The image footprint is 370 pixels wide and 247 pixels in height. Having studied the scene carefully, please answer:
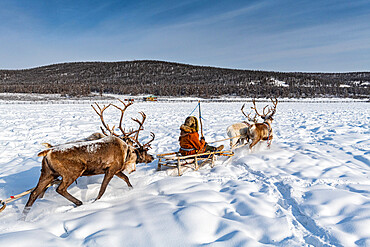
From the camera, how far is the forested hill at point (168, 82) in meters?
68.9

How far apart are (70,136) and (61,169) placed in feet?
25.4

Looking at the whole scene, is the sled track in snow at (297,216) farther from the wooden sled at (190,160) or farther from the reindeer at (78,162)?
the reindeer at (78,162)

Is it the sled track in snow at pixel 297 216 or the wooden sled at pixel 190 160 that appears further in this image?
the wooden sled at pixel 190 160

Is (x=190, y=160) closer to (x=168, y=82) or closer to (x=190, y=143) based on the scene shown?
(x=190, y=143)

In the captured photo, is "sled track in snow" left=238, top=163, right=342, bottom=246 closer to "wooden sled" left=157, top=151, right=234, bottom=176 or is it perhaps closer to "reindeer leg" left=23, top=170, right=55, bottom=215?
"wooden sled" left=157, top=151, right=234, bottom=176

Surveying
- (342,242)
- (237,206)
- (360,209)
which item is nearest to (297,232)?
(342,242)

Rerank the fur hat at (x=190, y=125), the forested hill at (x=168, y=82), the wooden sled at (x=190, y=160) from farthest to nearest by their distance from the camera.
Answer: the forested hill at (x=168, y=82) → the fur hat at (x=190, y=125) → the wooden sled at (x=190, y=160)

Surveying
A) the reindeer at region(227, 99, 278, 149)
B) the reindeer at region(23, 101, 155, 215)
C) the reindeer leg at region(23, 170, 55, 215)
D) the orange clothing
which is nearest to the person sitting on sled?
the orange clothing

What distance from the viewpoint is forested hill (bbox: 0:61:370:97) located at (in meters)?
68.9

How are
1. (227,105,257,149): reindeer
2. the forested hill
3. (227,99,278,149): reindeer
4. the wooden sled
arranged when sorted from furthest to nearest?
the forested hill < (227,105,257,149): reindeer < (227,99,278,149): reindeer < the wooden sled

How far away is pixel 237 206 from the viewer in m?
4.15

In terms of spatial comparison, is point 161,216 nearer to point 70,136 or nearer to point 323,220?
point 323,220

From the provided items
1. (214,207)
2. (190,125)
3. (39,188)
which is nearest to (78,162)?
(39,188)

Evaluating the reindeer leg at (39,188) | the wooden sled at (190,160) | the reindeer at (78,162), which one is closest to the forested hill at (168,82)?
the wooden sled at (190,160)
